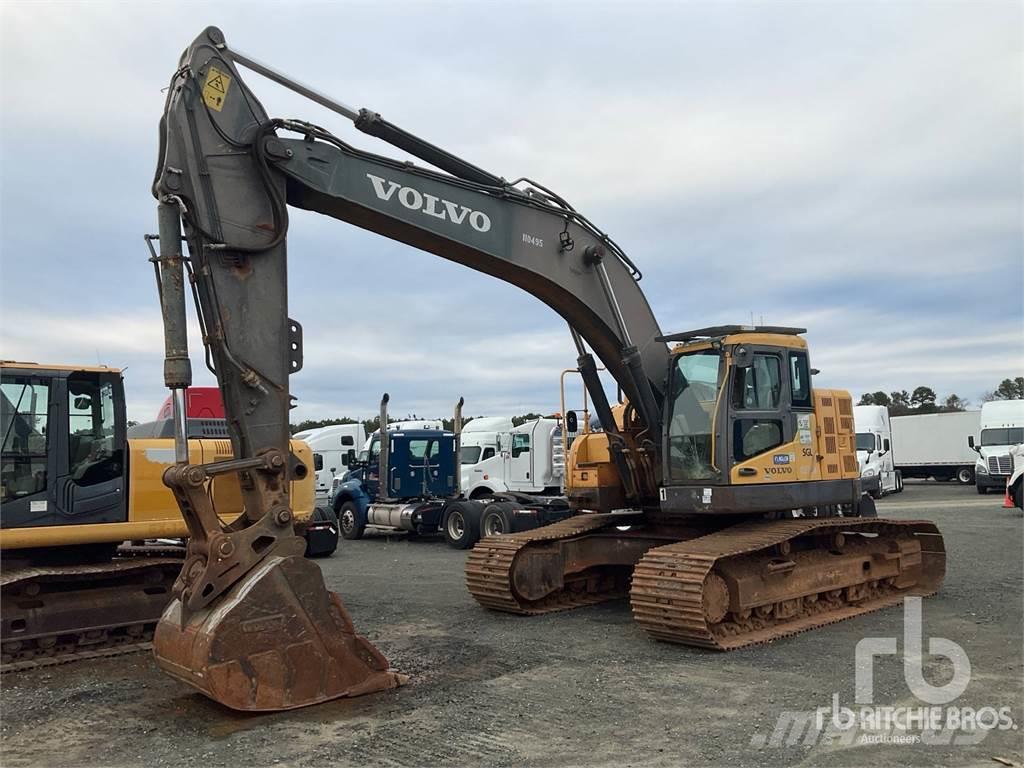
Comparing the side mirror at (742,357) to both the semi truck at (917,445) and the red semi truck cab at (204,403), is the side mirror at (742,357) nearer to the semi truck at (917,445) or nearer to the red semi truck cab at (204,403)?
the red semi truck cab at (204,403)

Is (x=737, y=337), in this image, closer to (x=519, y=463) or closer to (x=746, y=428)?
(x=746, y=428)

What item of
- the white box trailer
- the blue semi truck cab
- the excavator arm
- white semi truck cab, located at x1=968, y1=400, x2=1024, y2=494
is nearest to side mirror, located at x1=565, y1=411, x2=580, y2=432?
the excavator arm

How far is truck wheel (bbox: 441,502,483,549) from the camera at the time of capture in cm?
1783

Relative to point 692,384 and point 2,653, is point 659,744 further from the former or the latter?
point 2,653

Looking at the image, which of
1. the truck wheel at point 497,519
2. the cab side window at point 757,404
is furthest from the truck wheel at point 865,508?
the truck wheel at point 497,519

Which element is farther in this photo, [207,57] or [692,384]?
[692,384]

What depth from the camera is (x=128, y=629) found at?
9.02m

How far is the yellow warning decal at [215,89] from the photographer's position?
6.74m

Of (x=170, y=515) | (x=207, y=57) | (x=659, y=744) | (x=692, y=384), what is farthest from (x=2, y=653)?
(x=692, y=384)

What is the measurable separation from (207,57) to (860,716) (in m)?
6.77

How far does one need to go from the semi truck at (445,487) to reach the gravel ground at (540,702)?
298 inches

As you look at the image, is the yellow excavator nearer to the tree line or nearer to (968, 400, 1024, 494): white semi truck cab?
(968, 400, 1024, 494): white semi truck cab

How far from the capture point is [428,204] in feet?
25.5

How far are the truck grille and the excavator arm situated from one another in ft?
86.5
